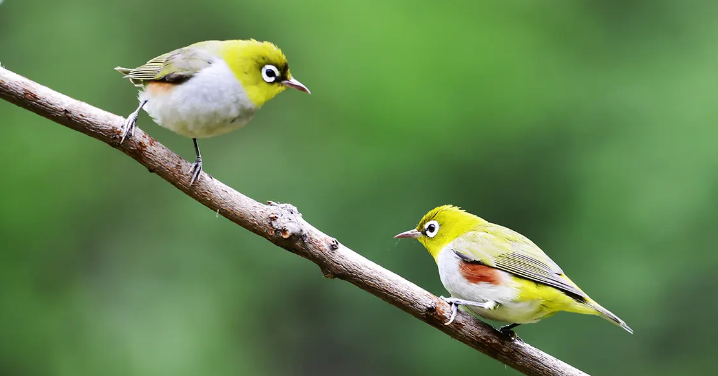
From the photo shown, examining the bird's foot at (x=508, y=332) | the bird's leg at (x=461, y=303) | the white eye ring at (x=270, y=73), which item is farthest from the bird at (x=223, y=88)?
the bird's foot at (x=508, y=332)

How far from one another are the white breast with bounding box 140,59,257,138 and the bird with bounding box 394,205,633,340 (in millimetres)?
1427

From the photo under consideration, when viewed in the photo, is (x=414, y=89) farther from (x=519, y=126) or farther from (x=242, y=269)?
(x=242, y=269)

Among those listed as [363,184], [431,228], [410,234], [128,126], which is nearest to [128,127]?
[128,126]

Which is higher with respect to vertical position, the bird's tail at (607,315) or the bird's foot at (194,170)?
the bird's tail at (607,315)

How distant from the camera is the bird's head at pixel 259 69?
371 centimetres

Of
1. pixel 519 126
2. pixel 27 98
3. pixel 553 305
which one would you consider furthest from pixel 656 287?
pixel 27 98

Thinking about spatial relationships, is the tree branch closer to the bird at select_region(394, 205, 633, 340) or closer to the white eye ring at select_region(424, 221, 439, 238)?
the bird at select_region(394, 205, 633, 340)

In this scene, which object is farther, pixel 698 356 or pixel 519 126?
pixel 519 126

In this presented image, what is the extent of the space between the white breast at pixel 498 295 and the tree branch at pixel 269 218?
0.15 meters

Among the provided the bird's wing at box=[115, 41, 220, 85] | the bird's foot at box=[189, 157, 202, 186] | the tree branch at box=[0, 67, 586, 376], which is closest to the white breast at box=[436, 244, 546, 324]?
the tree branch at box=[0, 67, 586, 376]

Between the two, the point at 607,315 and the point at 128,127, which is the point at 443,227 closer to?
the point at 607,315

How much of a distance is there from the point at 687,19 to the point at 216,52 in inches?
292

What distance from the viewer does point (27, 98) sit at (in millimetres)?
3904

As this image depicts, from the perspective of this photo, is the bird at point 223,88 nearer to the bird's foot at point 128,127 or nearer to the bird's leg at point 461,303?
the bird's foot at point 128,127
